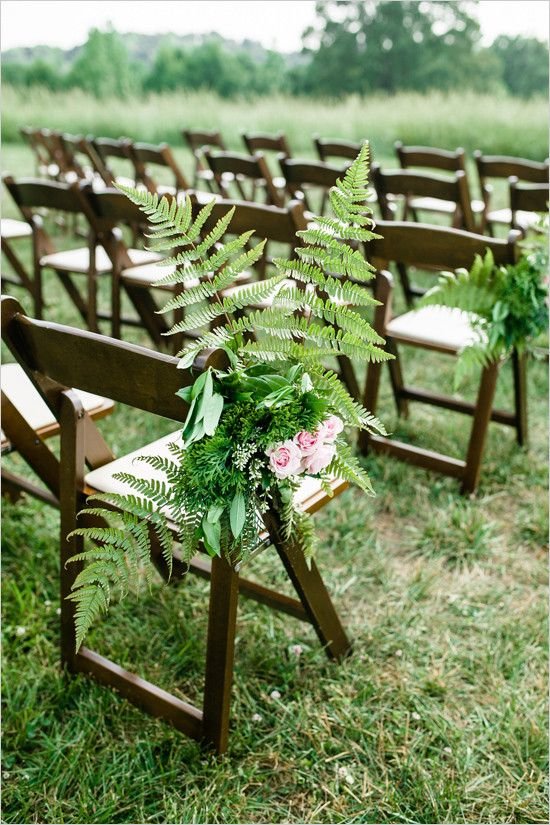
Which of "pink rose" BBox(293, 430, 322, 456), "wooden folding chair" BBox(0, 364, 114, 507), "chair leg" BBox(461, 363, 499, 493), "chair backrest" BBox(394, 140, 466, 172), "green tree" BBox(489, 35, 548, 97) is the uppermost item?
"green tree" BBox(489, 35, 548, 97)

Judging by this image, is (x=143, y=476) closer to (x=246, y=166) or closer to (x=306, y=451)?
(x=306, y=451)

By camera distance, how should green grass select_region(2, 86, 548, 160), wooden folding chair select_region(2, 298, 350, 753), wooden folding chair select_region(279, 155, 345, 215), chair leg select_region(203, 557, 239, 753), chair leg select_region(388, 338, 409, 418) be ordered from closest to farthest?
1. wooden folding chair select_region(2, 298, 350, 753)
2. chair leg select_region(203, 557, 239, 753)
3. chair leg select_region(388, 338, 409, 418)
4. wooden folding chair select_region(279, 155, 345, 215)
5. green grass select_region(2, 86, 548, 160)

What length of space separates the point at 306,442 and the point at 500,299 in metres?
1.44

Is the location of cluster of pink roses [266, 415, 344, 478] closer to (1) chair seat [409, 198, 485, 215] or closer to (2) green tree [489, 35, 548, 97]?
(1) chair seat [409, 198, 485, 215]

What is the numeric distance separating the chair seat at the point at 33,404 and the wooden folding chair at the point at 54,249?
1190 mm

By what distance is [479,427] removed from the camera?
9.01 feet

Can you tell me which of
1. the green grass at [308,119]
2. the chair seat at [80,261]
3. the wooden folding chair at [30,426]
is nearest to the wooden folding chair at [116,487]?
the wooden folding chair at [30,426]

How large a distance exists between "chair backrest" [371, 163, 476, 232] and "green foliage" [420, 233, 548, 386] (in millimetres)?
1200

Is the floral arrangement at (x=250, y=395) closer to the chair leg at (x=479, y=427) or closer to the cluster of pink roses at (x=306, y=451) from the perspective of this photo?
the cluster of pink roses at (x=306, y=451)

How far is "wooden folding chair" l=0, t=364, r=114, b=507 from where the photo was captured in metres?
1.90

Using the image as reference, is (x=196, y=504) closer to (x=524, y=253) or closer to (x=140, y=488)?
(x=140, y=488)

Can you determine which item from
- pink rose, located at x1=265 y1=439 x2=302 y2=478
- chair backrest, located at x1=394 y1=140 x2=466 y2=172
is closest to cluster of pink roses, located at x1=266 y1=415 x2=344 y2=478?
pink rose, located at x1=265 y1=439 x2=302 y2=478

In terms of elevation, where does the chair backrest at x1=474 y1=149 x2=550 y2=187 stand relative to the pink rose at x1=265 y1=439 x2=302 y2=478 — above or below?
above

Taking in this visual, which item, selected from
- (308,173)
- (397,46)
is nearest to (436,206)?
(308,173)
